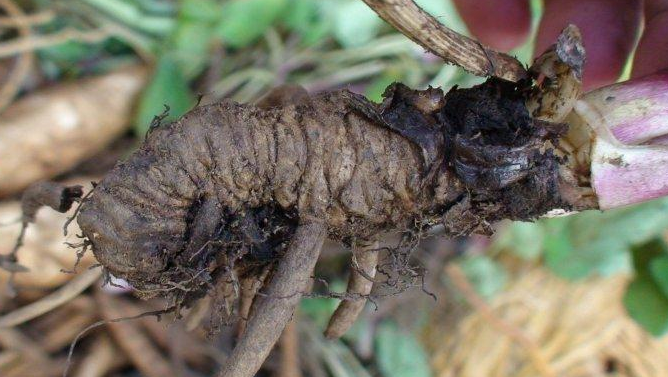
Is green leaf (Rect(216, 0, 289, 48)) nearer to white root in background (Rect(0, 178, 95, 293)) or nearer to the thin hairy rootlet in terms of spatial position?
white root in background (Rect(0, 178, 95, 293))

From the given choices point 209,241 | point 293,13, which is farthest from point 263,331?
point 293,13

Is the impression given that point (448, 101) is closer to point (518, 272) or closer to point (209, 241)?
point (209, 241)

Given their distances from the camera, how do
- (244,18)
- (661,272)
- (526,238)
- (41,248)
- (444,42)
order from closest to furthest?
(444,42) < (661,272) < (41,248) < (244,18) < (526,238)

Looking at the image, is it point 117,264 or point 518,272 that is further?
point 518,272

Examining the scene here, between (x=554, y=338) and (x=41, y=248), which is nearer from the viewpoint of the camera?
(x=41, y=248)

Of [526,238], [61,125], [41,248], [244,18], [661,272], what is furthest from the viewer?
[526,238]

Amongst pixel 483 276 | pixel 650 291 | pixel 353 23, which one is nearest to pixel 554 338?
pixel 483 276

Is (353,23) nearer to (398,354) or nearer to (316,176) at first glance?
(398,354)
